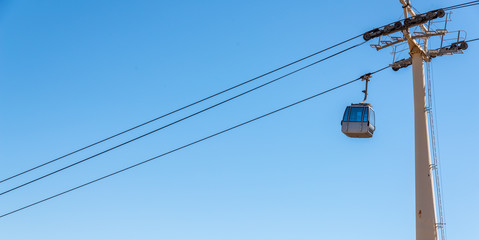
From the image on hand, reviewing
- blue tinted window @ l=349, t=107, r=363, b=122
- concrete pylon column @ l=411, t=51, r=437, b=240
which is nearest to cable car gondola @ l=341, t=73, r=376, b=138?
blue tinted window @ l=349, t=107, r=363, b=122

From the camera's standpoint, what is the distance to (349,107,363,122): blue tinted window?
24938 millimetres

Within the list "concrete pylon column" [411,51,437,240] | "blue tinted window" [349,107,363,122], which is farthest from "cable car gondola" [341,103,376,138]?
"concrete pylon column" [411,51,437,240]

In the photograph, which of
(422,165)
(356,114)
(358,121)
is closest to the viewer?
(422,165)

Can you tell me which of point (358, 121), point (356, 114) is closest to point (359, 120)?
point (358, 121)

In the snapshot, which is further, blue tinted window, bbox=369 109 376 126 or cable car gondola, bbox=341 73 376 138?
blue tinted window, bbox=369 109 376 126

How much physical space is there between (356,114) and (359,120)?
0.30 meters

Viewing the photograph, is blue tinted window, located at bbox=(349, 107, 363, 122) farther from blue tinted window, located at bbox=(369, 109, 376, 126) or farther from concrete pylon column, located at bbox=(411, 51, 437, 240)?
concrete pylon column, located at bbox=(411, 51, 437, 240)

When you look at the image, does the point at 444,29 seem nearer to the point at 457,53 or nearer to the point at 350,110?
the point at 457,53

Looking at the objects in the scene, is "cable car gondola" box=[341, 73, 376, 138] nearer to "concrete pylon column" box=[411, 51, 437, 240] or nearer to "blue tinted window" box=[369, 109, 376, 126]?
"blue tinted window" box=[369, 109, 376, 126]

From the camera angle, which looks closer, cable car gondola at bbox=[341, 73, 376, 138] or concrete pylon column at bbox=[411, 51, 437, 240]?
concrete pylon column at bbox=[411, 51, 437, 240]

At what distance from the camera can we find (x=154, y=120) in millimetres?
23734

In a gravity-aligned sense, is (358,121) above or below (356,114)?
below

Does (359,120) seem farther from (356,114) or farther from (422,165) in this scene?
(422,165)

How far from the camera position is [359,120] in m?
24.9
